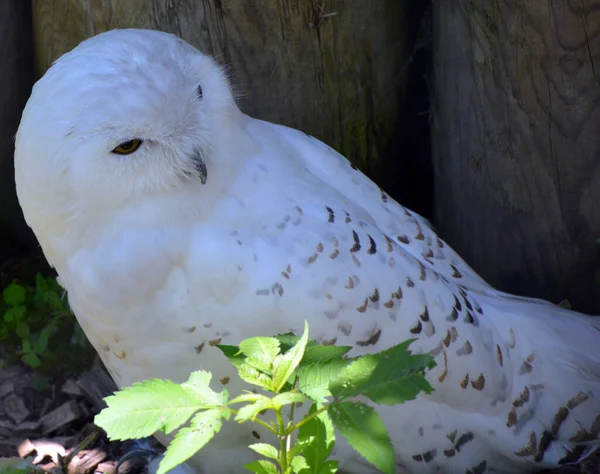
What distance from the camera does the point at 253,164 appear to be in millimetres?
2725

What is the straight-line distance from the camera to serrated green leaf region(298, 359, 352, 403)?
5.79 ft

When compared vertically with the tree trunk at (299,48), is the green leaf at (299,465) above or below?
below

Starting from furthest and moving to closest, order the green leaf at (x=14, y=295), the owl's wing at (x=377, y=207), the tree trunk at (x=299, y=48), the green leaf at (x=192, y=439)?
the green leaf at (x=14, y=295) → the tree trunk at (x=299, y=48) → the owl's wing at (x=377, y=207) → the green leaf at (x=192, y=439)

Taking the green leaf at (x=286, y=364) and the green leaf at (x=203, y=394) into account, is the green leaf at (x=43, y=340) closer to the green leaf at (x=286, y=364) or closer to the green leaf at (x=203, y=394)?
the green leaf at (x=203, y=394)

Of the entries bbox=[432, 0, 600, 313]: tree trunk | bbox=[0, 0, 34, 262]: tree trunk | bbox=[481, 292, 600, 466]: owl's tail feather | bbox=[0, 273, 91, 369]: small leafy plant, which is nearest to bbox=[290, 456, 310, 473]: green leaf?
bbox=[481, 292, 600, 466]: owl's tail feather

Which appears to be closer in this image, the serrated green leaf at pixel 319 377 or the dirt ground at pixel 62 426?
the serrated green leaf at pixel 319 377

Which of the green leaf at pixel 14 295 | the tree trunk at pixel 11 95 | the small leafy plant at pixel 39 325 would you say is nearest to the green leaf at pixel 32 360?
the small leafy plant at pixel 39 325

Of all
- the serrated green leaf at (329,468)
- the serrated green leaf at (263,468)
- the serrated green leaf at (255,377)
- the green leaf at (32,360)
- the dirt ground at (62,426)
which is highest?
the serrated green leaf at (255,377)

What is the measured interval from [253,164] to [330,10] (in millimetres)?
935

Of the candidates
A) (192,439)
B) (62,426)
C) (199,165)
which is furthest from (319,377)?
(62,426)

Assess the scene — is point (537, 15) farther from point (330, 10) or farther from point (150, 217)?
point (150, 217)

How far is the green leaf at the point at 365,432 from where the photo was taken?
5.44 ft

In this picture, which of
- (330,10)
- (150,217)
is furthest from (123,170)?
(330,10)

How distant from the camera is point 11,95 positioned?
3.68 meters
